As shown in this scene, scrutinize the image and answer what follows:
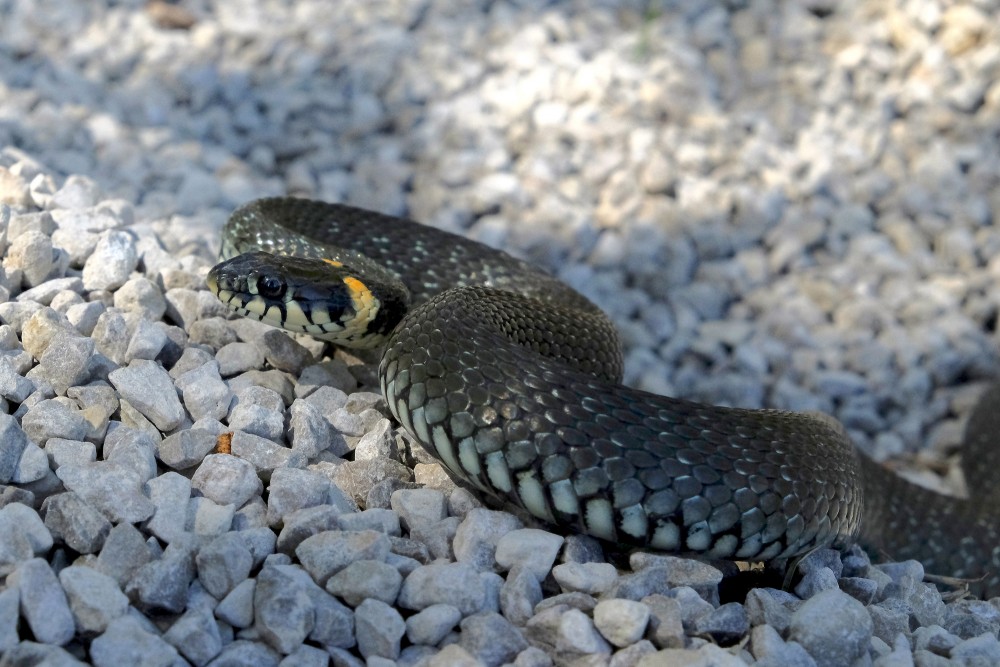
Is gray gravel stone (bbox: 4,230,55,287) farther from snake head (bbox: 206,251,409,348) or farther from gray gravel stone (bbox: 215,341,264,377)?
gray gravel stone (bbox: 215,341,264,377)

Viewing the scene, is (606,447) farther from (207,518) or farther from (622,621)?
(207,518)

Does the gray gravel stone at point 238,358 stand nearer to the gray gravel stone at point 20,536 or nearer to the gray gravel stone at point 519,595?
the gray gravel stone at point 20,536

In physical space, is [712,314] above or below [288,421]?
below

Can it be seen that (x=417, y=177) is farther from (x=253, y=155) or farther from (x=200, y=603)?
(x=200, y=603)

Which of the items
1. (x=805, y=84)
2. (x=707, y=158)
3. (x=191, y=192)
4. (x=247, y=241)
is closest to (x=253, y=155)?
(x=191, y=192)

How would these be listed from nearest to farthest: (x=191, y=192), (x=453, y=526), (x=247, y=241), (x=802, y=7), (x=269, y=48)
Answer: (x=453, y=526), (x=247, y=241), (x=191, y=192), (x=269, y=48), (x=802, y=7)

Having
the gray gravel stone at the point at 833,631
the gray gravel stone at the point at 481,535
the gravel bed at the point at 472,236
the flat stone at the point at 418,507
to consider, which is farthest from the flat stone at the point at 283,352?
the gray gravel stone at the point at 833,631

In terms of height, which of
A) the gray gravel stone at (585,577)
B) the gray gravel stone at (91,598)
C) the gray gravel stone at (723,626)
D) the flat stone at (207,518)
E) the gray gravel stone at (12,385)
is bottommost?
the gray gravel stone at (723,626)
